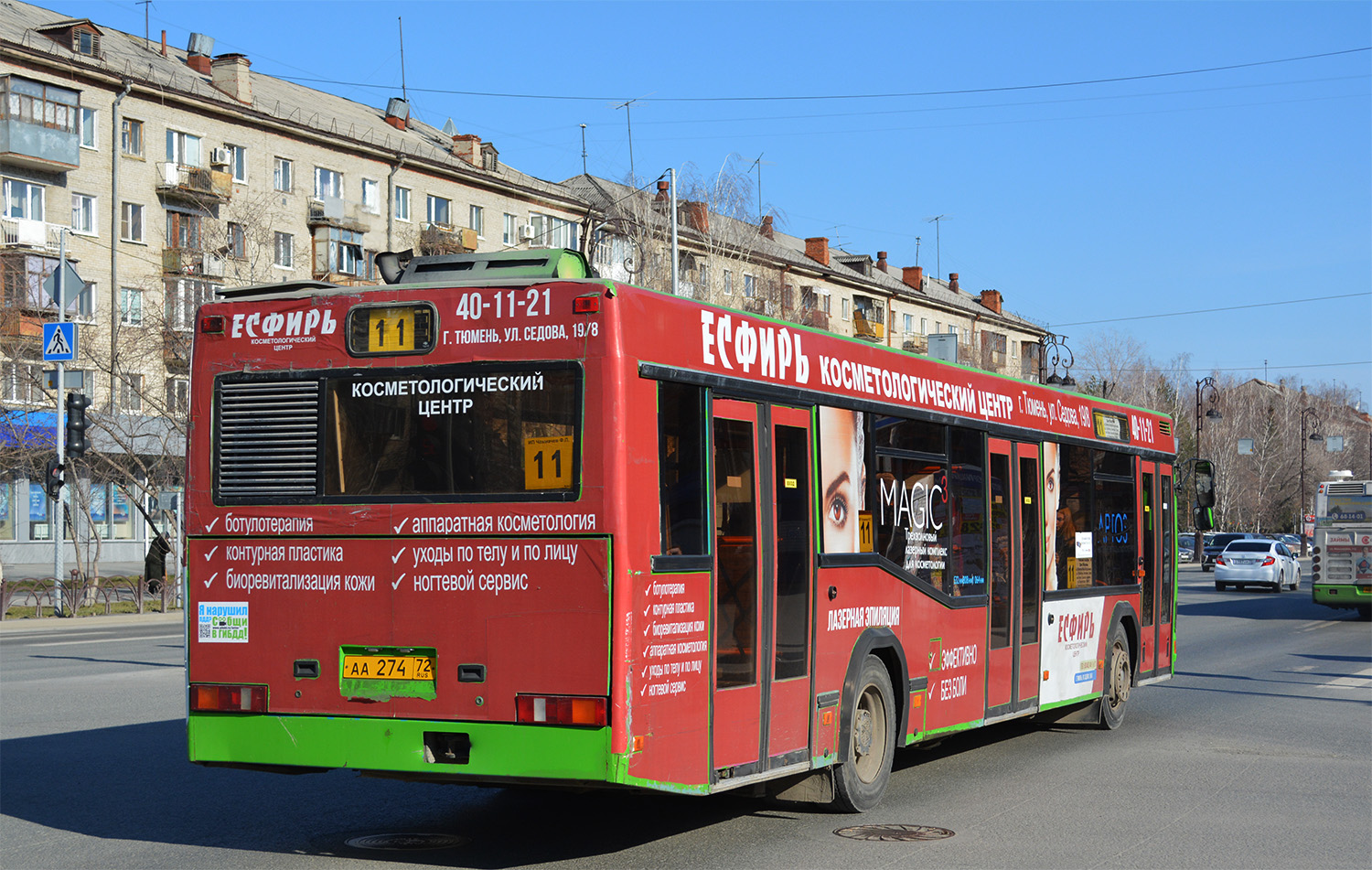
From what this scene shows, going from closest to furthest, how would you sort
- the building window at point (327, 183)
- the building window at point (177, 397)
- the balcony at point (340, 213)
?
the building window at point (177, 397)
the balcony at point (340, 213)
the building window at point (327, 183)

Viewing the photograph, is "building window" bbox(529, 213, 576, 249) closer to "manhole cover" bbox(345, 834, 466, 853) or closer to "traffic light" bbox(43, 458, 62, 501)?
"traffic light" bbox(43, 458, 62, 501)

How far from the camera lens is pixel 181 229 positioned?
51.8m

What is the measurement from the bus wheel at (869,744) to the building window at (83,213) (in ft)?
148

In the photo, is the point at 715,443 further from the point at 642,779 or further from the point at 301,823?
the point at 301,823

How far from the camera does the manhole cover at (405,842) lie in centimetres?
785

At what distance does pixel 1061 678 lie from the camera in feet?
40.9

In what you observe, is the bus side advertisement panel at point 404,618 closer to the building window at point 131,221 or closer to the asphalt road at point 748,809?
the asphalt road at point 748,809

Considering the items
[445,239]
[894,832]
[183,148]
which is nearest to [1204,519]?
[894,832]

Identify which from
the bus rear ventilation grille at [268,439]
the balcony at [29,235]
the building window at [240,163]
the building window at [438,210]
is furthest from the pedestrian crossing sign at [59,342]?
the building window at [438,210]

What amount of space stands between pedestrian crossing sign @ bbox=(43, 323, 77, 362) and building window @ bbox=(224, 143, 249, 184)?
24.2m

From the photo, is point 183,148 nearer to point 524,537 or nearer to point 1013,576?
point 1013,576

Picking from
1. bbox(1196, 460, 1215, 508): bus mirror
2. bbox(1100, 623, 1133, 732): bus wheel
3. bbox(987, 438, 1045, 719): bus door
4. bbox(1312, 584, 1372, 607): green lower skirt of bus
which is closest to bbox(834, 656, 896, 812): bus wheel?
bbox(987, 438, 1045, 719): bus door

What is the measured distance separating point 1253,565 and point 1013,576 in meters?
37.4

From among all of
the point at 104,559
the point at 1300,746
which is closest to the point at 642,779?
the point at 1300,746
